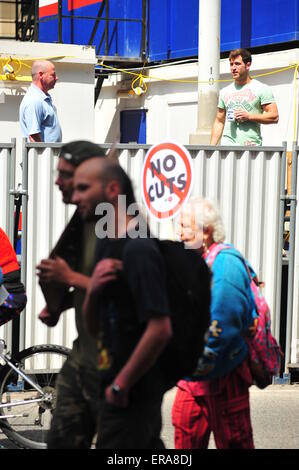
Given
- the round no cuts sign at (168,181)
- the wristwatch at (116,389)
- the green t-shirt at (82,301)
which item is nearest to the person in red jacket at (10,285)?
the round no cuts sign at (168,181)

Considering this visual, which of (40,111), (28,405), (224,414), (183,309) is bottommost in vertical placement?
(28,405)

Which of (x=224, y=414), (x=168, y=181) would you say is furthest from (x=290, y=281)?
(x=224, y=414)

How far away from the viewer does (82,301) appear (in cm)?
400

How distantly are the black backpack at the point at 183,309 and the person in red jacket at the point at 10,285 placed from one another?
111 inches

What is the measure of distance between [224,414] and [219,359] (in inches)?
13.6

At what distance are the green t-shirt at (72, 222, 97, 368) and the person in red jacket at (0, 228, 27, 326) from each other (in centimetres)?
257

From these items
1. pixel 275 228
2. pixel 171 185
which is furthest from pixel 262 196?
pixel 171 185

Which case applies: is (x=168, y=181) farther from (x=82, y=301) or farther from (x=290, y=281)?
(x=82, y=301)

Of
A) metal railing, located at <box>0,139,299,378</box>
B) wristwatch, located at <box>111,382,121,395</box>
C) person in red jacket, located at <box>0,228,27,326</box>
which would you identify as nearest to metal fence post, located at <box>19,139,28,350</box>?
metal railing, located at <box>0,139,299,378</box>

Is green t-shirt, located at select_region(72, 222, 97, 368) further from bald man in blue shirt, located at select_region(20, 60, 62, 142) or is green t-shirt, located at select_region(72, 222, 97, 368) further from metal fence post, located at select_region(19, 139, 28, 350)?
bald man in blue shirt, located at select_region(20, 60, 62, 142)

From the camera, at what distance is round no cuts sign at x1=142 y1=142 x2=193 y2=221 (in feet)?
23.1

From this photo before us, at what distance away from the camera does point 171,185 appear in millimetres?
7156

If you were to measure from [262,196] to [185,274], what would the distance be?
16.2ft
